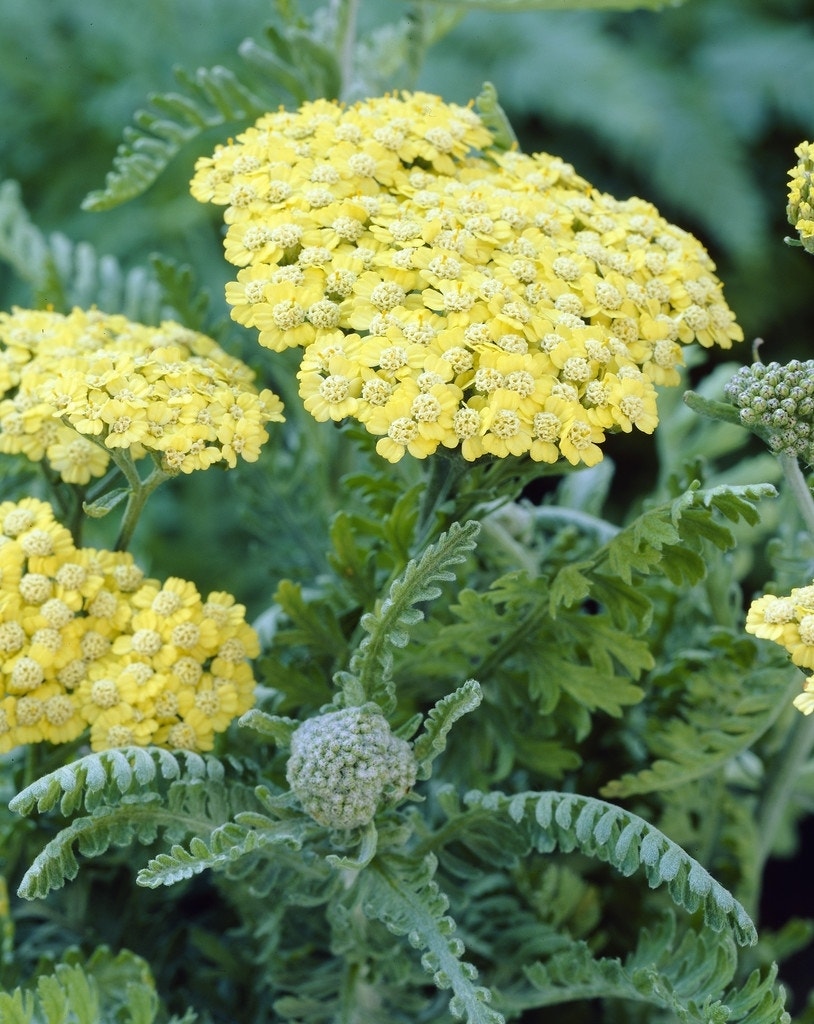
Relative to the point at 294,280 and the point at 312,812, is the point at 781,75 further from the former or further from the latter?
the point at 312,812

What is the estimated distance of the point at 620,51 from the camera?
6.18 feet

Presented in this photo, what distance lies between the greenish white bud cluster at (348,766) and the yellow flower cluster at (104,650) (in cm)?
7

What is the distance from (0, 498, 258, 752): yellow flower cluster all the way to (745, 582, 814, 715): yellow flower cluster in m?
0.26

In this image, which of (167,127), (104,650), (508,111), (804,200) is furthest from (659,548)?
(508,111)

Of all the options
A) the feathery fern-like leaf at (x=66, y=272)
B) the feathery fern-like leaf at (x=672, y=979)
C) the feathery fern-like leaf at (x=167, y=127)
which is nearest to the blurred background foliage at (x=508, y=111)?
the feathery fern-like leaf at (x=66, y=272)

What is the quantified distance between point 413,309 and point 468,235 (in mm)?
51

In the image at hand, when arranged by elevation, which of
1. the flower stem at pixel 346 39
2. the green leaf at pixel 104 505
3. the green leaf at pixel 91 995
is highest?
the flower stem at pixel 346 39

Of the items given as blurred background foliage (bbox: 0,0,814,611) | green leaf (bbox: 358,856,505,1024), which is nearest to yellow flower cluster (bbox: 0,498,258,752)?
green leaf (bbox: 358,856,505,1024)

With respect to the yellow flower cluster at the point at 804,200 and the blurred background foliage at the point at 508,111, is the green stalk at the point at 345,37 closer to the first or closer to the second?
the yellow flower cluster at the point at 804,200

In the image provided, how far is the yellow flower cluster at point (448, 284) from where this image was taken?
1.76 ft

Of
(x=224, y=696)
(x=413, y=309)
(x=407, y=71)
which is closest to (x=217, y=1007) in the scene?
(x=224, y=696)

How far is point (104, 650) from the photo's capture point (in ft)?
1.98

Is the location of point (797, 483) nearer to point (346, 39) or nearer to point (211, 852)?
point (211, 852)

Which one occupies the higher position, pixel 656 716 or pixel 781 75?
pixel 781 75
